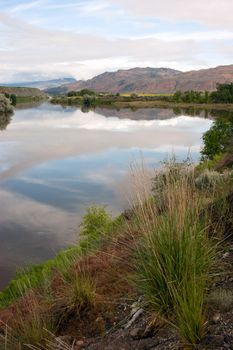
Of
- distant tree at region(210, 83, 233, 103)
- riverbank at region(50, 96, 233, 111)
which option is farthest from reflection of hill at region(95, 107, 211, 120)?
distant tree at region(210, 83, 233, 103)

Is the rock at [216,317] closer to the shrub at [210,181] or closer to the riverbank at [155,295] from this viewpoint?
the riverbank at [155,295]

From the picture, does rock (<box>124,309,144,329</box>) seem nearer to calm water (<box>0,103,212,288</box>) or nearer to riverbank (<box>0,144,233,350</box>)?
riverbank (<box>0,144,233,350</box>)

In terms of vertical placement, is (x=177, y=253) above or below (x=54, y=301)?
above

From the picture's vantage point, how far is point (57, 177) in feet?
83.3

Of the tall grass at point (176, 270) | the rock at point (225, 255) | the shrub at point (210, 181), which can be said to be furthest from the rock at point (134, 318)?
the shrub at point (210, 181)

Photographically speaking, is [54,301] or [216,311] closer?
[216,311]

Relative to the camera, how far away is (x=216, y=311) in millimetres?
3775

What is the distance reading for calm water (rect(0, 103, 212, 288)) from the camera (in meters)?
15.2

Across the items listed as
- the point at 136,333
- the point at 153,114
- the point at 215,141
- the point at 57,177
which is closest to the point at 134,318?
the point at 136,333

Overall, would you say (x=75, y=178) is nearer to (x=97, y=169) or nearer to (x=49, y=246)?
(x=97, y=169)

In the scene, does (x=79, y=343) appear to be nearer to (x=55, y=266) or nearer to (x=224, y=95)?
(x=55, y=266)

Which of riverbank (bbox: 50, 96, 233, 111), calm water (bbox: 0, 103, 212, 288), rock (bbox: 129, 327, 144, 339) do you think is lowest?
calm water (bbox: 0, 103, 212, 288)

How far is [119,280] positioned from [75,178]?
65.8 feet

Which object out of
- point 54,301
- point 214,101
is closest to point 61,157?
point 54,301
